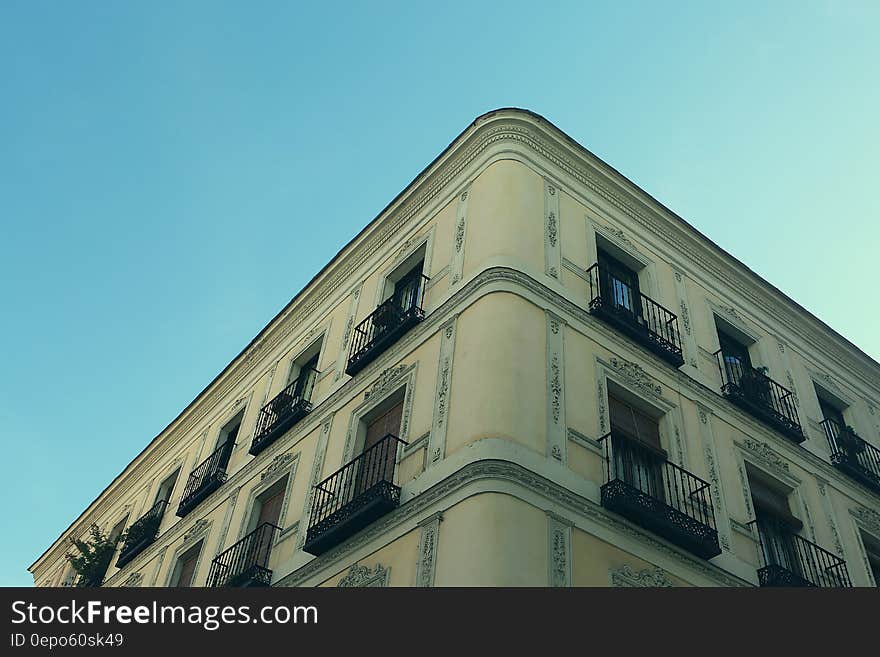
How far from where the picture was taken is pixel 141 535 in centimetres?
2245

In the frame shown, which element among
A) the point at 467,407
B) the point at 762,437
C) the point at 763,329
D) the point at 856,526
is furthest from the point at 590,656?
the point at 763,329

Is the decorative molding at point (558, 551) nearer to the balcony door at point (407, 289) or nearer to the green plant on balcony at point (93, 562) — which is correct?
the balcony door at point (407, 289)

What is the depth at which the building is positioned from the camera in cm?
1252

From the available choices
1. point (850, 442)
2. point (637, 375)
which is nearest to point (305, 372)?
point (637, 375)

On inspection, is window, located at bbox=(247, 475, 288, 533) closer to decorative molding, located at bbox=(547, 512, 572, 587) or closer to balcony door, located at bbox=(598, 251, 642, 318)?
decorative molding, located at bbox=(547, 512, 572, 587)

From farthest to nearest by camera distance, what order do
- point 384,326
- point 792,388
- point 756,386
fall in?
point 792,388
point 756,386
point 384,326

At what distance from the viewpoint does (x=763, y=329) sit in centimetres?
2016

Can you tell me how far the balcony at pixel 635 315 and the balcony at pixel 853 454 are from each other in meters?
4.41

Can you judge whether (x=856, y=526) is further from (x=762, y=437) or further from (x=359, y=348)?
(x=359, y=348)

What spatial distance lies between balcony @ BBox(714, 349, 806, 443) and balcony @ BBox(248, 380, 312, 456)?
8382mm

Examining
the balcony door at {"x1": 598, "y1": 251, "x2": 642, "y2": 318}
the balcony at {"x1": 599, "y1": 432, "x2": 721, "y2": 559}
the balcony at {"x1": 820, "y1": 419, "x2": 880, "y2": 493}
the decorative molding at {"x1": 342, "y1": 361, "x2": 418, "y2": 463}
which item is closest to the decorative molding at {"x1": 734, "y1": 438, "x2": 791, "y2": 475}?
the balcony at {"x1": 820, "y1": 419, "x2": 880, "y2": 493}

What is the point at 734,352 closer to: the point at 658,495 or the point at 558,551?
the point at 658,495

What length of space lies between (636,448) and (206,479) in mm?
10930

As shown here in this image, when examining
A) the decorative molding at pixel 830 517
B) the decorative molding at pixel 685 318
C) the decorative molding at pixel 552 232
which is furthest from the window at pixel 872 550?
the decorative molding at pixel 552 232
